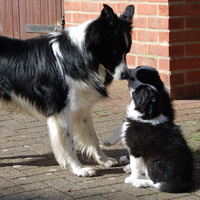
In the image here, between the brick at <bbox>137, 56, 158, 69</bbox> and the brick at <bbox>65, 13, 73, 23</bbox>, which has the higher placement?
the brick at <bbox>65, 13, 73, 23</bbox>

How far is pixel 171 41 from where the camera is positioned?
7609mm

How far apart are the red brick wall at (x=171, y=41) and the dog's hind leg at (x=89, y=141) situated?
2.32m

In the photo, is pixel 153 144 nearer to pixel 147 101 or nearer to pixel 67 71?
pixel 147 101

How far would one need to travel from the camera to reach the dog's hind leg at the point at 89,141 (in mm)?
5547

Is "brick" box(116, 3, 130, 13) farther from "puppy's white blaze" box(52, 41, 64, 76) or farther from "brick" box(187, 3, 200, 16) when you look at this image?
"puppy's white blaze" box(52, 41, 64, 76)

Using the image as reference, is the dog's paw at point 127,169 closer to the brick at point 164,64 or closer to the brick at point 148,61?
the brick at point 164,64

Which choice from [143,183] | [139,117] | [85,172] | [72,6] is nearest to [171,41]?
[72,6]

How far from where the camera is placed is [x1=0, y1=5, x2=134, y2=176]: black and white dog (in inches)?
199

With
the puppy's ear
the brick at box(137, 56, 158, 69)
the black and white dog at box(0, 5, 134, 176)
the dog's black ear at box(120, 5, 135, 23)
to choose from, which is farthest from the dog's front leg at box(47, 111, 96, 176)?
the brick at box(137, 56, 158, 69)

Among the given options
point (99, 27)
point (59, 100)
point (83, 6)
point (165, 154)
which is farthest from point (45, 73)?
point (83, 6)

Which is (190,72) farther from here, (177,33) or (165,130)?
(165,130)

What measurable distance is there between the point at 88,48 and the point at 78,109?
0.57 m

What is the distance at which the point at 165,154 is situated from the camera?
466 cm

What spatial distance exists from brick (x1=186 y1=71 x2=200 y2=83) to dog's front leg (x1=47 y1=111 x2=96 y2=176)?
9.78 feet
